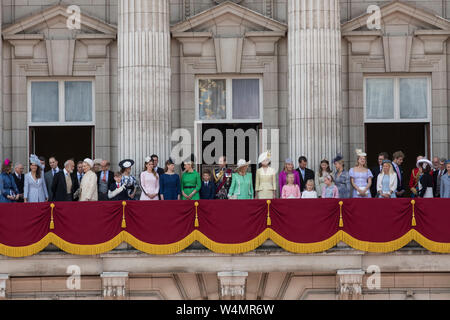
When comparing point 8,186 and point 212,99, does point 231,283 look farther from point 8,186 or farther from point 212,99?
point 212,99

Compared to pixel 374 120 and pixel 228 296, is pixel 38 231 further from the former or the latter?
pixel 374 120

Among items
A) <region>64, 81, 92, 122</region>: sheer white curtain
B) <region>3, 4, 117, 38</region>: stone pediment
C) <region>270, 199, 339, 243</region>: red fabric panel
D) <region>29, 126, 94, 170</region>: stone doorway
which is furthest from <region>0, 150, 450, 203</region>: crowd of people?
<region>3, 4, 117, 38</region>: stone pediment

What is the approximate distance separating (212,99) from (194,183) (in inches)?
249

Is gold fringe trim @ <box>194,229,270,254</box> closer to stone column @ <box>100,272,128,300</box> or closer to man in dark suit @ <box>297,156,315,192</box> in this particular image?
stone column @ <box>100,272,128,300</box>

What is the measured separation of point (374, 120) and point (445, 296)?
8.61 m

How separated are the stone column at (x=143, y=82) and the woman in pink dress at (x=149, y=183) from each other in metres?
2.71

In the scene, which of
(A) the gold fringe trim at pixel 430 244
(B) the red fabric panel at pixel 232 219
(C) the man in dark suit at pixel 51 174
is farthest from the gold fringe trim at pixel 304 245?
(C) the man in dark suit at pixel 51 174

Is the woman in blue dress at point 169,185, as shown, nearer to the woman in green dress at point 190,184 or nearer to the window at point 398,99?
the woman in green dress at point 190,184

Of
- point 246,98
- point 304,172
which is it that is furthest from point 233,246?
point 246,98

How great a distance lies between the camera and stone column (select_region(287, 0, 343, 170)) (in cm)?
3666

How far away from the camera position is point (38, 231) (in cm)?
3225

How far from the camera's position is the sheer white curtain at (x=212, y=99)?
1545 inches

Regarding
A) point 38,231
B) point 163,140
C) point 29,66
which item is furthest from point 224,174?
point 29,66

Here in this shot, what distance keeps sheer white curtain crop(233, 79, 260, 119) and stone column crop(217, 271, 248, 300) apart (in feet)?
27.9
